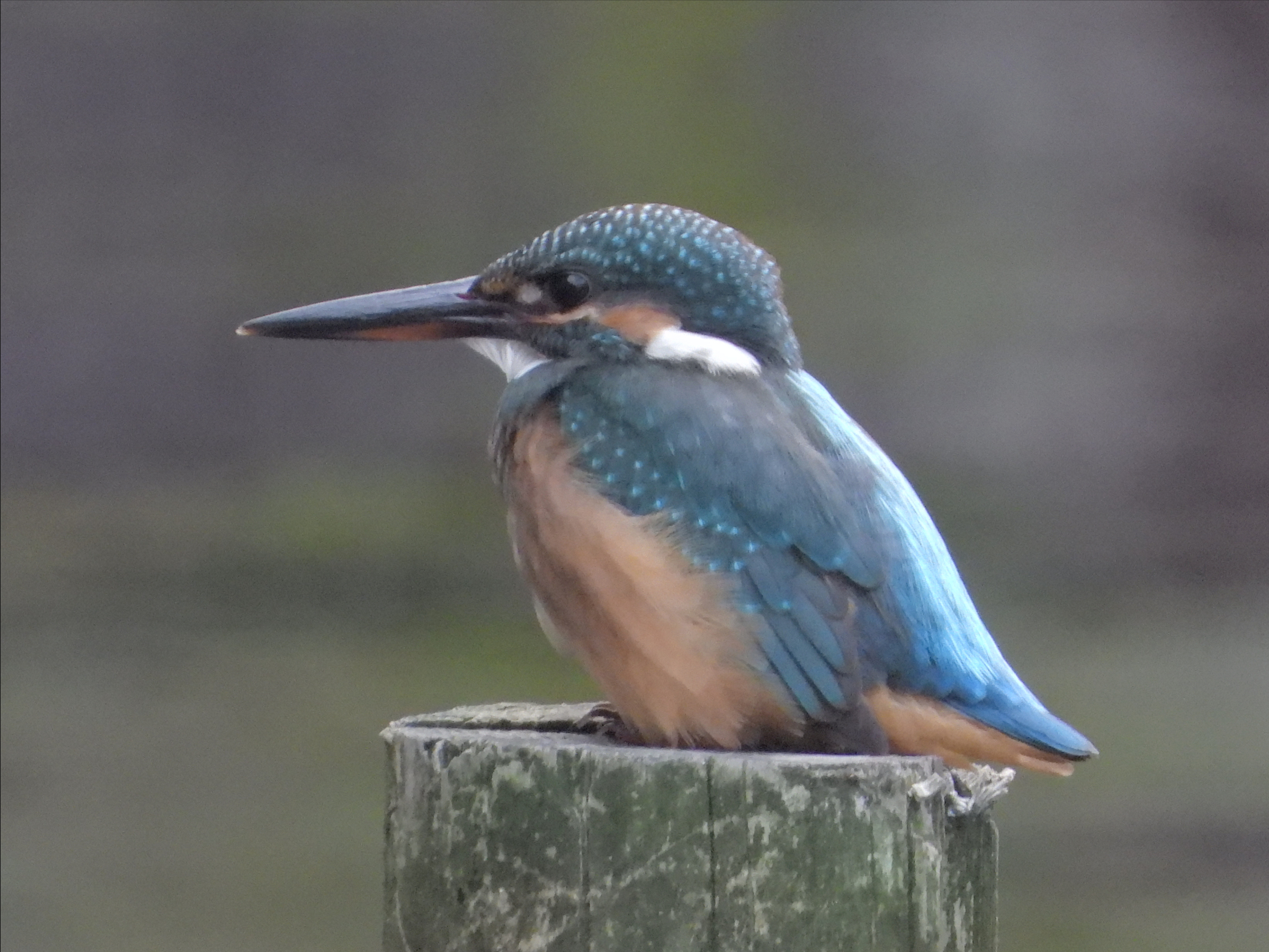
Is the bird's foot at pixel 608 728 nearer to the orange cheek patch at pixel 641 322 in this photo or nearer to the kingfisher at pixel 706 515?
the kingfisher at pixel 706 515

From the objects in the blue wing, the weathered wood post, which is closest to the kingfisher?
the blue wing

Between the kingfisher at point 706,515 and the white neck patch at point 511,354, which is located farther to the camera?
the white neck patch at point 511,354

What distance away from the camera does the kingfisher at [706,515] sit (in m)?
1.44

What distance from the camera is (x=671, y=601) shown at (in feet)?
4.83

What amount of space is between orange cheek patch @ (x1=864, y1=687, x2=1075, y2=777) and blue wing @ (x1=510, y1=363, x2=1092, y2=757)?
0.01 m

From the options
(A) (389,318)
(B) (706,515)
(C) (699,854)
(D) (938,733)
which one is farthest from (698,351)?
(C) (699,854)

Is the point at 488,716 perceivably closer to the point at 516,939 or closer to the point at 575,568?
the point at 575,568

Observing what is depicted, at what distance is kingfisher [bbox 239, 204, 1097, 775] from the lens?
4.73 feet

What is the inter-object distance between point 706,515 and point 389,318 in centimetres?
45

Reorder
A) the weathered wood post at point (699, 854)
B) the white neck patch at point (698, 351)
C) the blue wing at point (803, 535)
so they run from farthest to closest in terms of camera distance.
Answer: the white neck patch at point (698, 351), the blue wing at point (803, 535), the weathered wood post at point (699, 854)

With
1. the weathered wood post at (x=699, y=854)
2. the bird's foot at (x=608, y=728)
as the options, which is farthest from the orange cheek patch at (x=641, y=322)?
the weathered wood post at (x=699, y=854)

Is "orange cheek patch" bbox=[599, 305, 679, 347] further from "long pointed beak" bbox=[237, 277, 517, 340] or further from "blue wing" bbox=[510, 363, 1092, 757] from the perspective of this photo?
"long pointed beak" bbox=[237, 277, 517, 340]

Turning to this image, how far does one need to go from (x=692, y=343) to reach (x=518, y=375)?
20 centimetres

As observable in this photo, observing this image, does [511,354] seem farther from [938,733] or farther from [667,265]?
[938,733]
